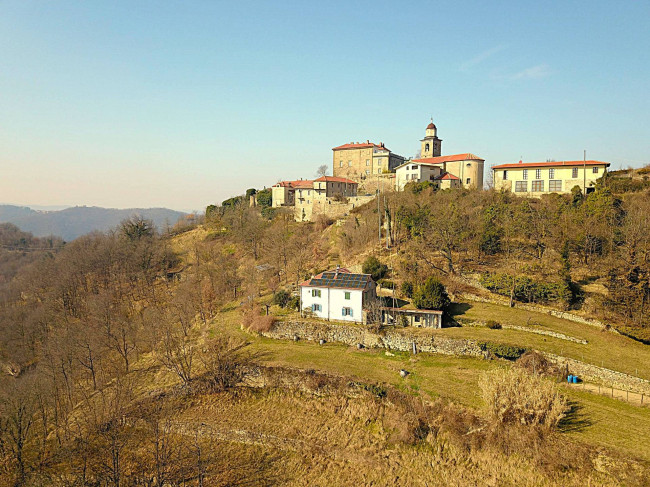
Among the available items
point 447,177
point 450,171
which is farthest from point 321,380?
point 450,171

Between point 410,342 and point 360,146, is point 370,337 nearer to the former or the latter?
point 410,342

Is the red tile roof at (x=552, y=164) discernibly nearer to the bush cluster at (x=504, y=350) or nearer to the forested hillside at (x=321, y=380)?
the forested hillside at (x=321, y=380)

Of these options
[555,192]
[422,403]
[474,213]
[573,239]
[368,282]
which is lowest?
[422,403]

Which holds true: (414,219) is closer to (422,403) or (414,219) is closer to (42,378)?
(422,403)

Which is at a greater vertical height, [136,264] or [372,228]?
[372,228]

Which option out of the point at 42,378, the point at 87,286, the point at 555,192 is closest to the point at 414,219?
the point at 555,192

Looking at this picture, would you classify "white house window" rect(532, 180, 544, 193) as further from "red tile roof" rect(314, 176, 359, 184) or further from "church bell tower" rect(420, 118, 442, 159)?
"red tile roof" rect(314, 176, 359, 184)

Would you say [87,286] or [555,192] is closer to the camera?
[555,192]

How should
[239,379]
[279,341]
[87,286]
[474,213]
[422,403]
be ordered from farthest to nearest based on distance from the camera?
[87,286]
[474,213]
[279,341]
[239,379]
[422,403]
